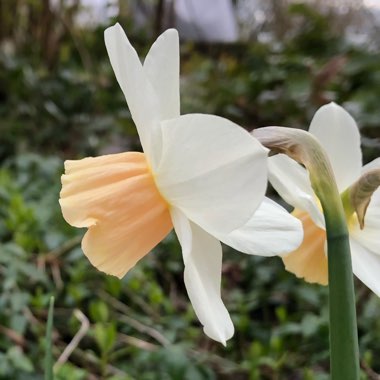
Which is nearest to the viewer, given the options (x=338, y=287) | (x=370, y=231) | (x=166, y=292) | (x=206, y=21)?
(x=338, y=287)

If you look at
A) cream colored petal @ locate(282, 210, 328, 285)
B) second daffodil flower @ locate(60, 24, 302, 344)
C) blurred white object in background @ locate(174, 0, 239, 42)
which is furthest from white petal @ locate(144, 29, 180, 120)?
Answer: blurred white object in background @ locate(174, 0, 239, 42)

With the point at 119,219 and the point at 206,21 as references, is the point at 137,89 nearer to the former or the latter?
the point at 119,219

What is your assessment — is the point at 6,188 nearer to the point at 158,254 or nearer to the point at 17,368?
the point at 158,254

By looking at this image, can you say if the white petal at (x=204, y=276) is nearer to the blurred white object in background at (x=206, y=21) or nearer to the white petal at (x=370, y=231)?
the white petal at (x=370, y=231)

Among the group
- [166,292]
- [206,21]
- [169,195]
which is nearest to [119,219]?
[169,195]

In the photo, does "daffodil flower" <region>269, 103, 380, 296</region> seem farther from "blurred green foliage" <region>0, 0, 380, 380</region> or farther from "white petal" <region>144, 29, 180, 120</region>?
"blurred green foliage" <region>0, 0, 380, 380</region>
